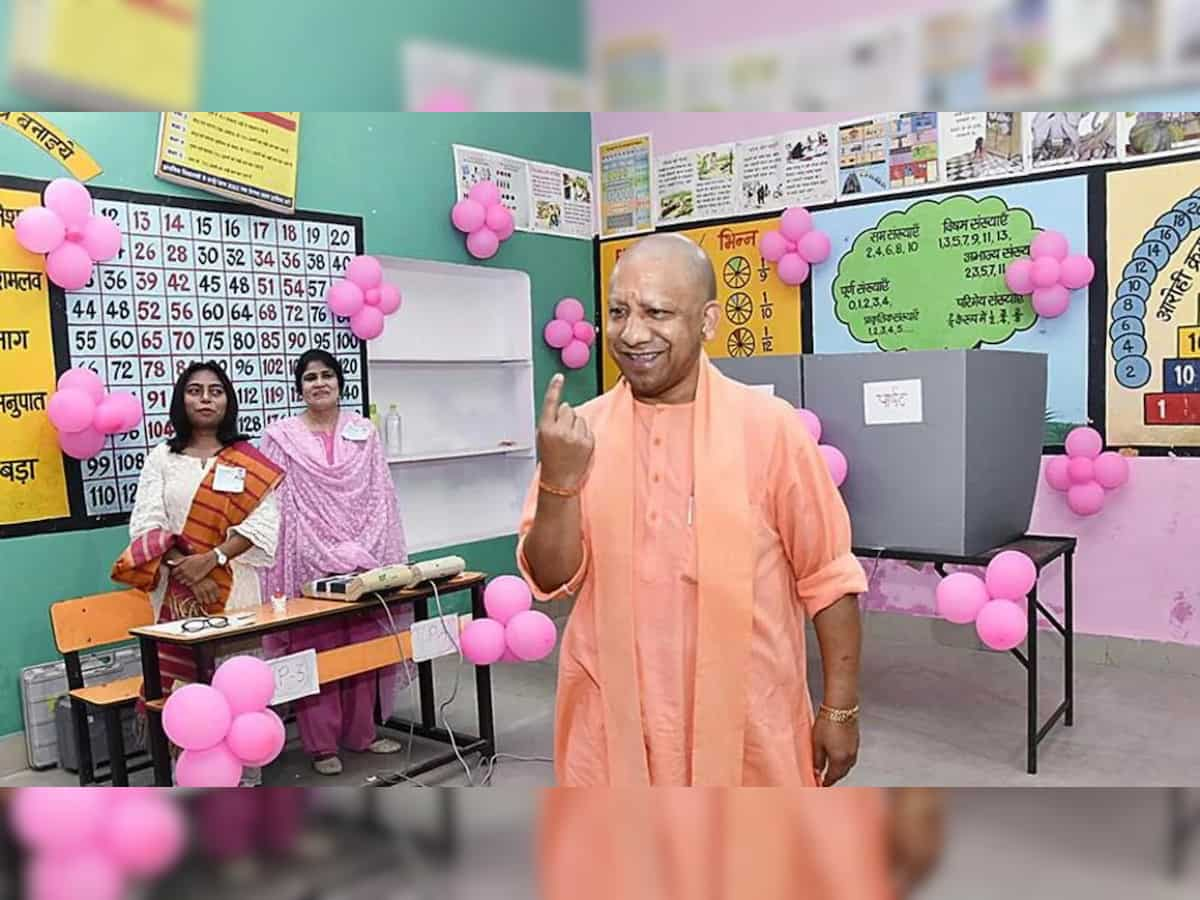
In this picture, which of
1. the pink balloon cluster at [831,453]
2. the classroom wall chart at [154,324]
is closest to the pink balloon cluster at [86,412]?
the classroom wall chart at [154,324]

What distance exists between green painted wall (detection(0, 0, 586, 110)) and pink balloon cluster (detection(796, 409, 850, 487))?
2.64 meters

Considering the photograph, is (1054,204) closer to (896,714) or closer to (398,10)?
(896,714)

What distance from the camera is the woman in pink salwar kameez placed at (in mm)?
3098

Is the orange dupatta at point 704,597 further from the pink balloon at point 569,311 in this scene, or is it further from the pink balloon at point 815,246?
the pink balloon at point 569,311

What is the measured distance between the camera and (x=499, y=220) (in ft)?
15.1

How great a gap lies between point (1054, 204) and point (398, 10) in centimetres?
414

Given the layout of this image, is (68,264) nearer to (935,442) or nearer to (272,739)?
(272,739)

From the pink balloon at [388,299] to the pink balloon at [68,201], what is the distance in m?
1.19

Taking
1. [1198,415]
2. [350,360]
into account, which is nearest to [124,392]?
Answer: [350,360]

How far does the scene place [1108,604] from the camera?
3883 mm

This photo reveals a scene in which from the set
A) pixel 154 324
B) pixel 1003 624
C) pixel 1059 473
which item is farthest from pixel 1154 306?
pixel 154 324

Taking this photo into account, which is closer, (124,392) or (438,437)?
(124,392)

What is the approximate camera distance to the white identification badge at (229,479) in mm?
3078

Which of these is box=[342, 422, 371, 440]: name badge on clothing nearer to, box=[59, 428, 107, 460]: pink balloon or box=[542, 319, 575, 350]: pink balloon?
box=[59, 428, 107, 460]: pink balloon
